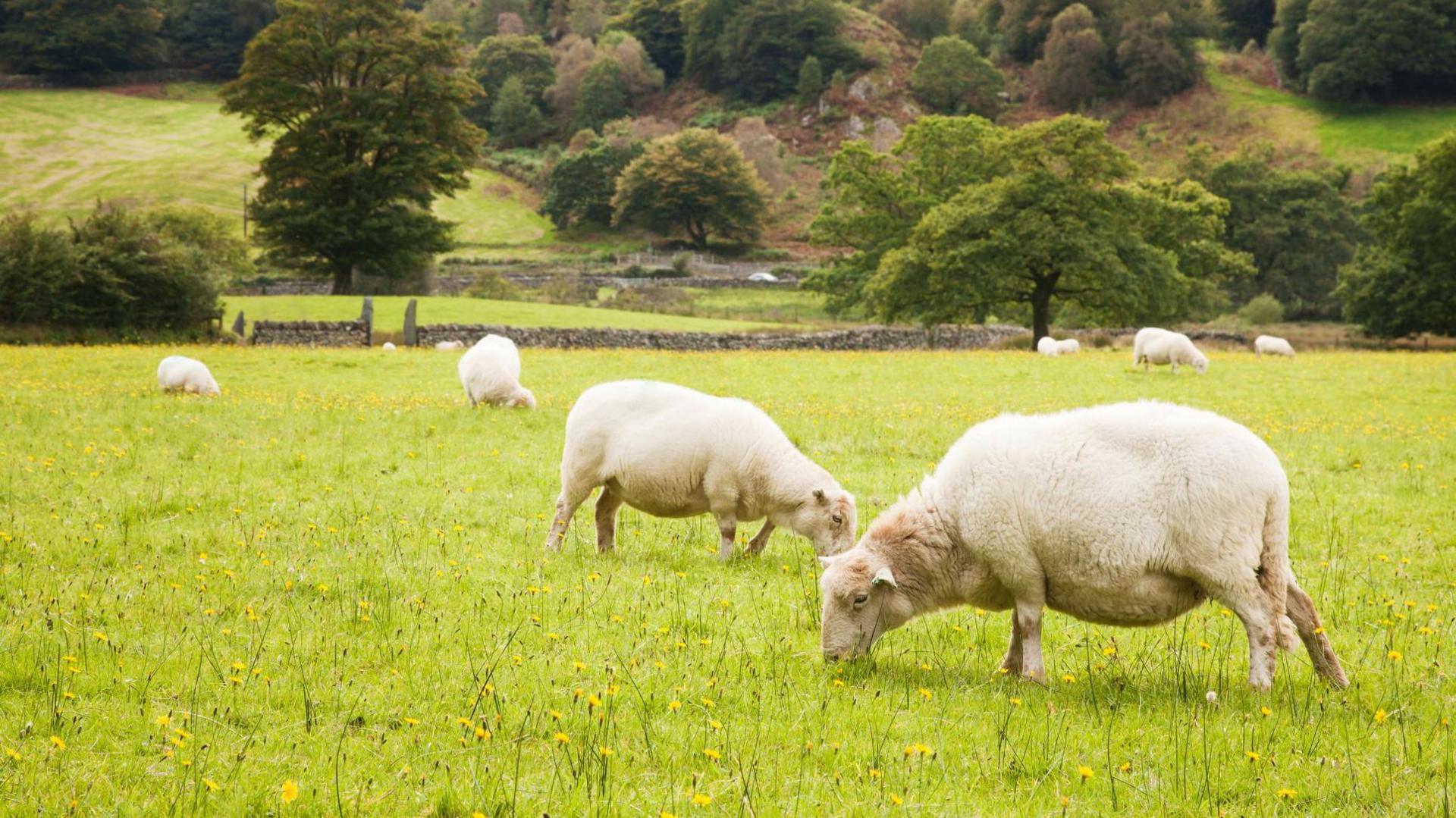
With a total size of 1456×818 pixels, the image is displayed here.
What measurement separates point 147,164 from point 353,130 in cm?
5413

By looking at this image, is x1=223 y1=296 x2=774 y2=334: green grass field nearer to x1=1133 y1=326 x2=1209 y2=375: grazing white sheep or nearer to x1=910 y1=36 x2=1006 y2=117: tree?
x1=1133 y1=326 x2=1209 y2=375: grazing white sheep

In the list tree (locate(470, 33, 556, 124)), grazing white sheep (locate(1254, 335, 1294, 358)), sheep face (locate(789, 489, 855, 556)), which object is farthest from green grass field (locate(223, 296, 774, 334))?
tree (locate(470, 33, 556, 124))

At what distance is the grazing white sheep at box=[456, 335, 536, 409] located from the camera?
1852cm

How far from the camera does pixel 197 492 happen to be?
35.3 feet

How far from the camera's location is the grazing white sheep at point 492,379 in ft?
60.7

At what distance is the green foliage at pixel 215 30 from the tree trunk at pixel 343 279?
9790 centimetres

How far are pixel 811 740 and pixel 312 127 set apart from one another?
186 feet

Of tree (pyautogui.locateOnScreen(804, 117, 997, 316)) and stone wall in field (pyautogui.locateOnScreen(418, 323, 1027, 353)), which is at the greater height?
tree (pyautogui.locateOnScreen(804, 117, 997, 316))

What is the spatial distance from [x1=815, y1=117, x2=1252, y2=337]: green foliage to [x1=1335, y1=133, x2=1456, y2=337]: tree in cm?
1596

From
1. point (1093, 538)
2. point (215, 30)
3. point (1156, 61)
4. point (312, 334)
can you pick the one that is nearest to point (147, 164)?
point (215, 30)

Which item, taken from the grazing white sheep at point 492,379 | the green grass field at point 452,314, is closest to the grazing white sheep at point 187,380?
the grazing white sheep at point 492,379

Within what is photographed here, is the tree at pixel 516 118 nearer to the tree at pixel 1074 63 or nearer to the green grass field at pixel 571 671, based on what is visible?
the tree at pixel 1074 63

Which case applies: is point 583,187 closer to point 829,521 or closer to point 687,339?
point 687,339

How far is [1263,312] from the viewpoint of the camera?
210ft
